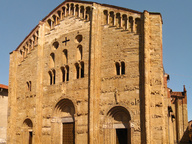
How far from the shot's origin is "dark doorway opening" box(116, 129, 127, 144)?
18828 millimetres

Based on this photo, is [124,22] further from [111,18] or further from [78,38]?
[78,38]

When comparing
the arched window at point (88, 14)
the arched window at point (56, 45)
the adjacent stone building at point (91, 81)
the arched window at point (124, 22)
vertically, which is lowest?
the adjacent stone building at point (91, 81)

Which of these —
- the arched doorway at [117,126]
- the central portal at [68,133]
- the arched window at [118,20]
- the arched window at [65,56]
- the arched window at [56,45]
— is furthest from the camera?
the arched window at [56,45]

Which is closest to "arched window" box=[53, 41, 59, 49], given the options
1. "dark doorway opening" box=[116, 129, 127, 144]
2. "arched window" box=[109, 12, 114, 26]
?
"arched window" box=[109, 12, 114, 26]

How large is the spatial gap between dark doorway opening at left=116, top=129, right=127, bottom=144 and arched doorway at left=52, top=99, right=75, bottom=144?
3.94m

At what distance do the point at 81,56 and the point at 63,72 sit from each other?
2.19m

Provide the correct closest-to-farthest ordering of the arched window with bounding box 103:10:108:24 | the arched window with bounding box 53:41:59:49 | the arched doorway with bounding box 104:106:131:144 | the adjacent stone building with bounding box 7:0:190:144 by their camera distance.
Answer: the adjacent stone building with bounding box 7:0:190:144 → the arched doorway with bounding box 104:106:131:144 → the arched window with bounding box 103:10:108:24 → the arched window with bounding box 53:41:59:49

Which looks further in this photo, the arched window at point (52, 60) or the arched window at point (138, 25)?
the arched window at point (52, 60)

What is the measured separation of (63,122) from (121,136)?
5.37 m

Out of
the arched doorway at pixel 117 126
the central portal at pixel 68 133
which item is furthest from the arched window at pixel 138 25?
the central portal at pixel 68 133

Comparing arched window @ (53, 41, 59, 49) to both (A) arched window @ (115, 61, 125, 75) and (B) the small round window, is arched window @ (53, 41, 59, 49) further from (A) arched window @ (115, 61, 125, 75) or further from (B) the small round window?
(A) arched window @ (115, 61, 125, 75)

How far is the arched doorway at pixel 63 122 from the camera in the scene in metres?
21.5

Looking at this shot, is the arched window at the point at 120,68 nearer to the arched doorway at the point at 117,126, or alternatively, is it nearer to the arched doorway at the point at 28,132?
the arched doorway at the point at 117,126

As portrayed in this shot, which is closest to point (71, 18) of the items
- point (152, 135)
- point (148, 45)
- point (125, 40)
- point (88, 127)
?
point (125, 40)
